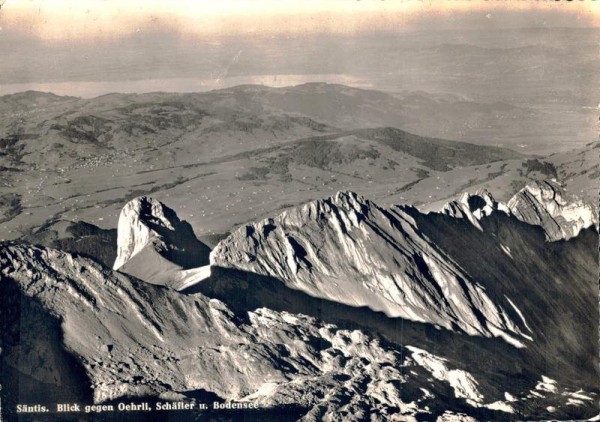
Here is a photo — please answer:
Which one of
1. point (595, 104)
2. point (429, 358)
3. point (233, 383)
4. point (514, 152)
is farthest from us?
point (514, 152)

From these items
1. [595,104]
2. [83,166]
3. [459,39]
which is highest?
[459,39]

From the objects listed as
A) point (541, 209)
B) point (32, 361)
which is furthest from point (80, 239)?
point (32, 361)

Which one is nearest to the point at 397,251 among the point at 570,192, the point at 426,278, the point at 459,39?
the point at 426,278

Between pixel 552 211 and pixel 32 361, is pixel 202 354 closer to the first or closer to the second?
pixel 32 361

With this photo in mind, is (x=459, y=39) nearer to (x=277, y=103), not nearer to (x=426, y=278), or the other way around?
(x=426, y=278)

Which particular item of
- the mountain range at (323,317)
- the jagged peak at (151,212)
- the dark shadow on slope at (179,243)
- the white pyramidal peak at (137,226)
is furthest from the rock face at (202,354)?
the jagged peak at (151,212)
